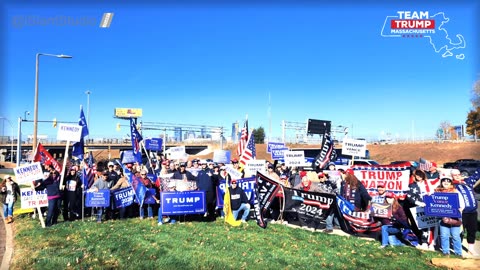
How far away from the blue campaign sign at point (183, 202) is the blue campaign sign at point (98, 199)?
1960mm

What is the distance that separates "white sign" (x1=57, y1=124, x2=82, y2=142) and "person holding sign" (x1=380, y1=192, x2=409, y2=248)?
9.56 metres

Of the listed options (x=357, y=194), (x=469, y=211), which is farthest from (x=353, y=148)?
(x=469, y=211)

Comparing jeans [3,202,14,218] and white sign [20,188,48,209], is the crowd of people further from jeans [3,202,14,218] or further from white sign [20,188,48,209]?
white sign [20,188,48,209]

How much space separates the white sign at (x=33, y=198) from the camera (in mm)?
12044

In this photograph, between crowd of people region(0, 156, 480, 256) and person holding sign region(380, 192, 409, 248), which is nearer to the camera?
crowd of people region(0, 156, 480, 256)

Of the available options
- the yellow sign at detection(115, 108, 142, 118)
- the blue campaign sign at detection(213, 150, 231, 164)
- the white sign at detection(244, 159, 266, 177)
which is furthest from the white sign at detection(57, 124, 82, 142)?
the yellow sign at detection(115, 108, 142, 118)

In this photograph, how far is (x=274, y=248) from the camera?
9.40 m

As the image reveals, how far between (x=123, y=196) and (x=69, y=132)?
2677 millimetres

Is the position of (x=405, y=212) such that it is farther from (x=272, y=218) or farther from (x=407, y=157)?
(x=407, y=157)

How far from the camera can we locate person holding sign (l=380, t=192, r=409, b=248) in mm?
9805

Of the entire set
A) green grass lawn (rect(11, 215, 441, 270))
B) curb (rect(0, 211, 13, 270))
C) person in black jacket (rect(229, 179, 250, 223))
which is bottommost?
curb (rect(0, 211, 13, 270))

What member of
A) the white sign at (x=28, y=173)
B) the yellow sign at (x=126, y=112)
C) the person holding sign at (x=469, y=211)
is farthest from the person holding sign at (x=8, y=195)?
the yellow sign at (x=126, y=112)

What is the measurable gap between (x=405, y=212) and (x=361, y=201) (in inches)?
53.1

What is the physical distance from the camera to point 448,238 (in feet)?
29.9
